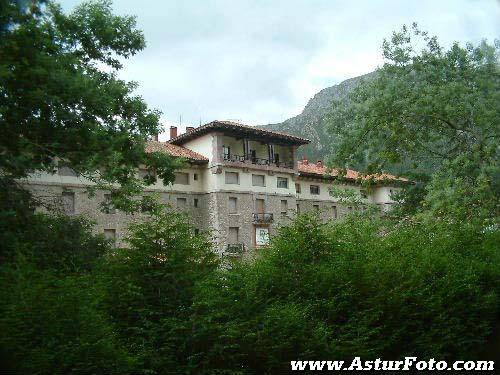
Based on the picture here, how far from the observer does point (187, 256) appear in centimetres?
851

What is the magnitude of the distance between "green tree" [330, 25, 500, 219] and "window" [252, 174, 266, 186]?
20875mm

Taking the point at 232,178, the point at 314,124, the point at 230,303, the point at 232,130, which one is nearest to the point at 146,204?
the point at 230,303

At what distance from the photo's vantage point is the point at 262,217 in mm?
40594

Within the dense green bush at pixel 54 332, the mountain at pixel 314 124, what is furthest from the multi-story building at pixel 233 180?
the mountain at pixel 314 124

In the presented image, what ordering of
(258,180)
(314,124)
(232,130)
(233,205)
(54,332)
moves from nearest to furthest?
(54,332) < (233,205) < (232,130) < (258,180) < (314,124)

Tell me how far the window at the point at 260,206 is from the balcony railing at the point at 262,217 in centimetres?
41

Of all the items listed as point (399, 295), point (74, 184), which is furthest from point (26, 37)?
point (74, 184)

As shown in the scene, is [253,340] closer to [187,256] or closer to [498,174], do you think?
[187,256]

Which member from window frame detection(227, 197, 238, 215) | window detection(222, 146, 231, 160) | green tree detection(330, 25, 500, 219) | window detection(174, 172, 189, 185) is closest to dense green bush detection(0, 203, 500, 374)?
green tree detection(330, 25, 500, 219)

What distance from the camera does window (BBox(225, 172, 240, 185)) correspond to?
3912 centimetres

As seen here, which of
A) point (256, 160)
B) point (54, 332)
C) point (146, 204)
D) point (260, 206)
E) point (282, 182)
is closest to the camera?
point (54, 332)

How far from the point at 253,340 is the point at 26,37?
7.99 meters

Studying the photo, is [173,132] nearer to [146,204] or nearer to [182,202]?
[182,202]

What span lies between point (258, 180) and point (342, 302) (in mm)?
32604
